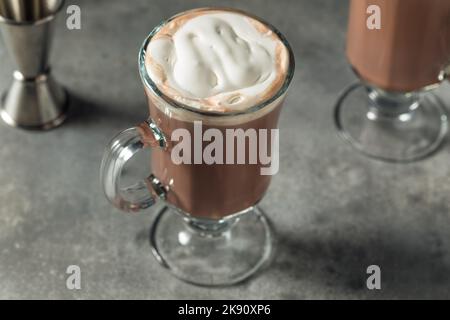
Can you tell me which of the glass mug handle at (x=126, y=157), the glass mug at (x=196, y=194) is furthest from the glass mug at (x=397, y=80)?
the glass mug handle at (x=126, y=157)

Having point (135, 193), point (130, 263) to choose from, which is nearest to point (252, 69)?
point (135, 193)

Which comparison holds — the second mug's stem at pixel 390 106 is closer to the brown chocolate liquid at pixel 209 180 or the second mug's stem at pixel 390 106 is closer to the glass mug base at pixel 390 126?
the glass mug base at pixel 390 126

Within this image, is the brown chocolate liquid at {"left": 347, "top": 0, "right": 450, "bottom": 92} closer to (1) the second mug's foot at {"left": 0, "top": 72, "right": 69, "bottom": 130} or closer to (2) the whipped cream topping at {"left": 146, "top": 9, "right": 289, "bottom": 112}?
(2) the whipped cream topping at {"left": 146, "top": 9, "right": 289, "bottom": 112}

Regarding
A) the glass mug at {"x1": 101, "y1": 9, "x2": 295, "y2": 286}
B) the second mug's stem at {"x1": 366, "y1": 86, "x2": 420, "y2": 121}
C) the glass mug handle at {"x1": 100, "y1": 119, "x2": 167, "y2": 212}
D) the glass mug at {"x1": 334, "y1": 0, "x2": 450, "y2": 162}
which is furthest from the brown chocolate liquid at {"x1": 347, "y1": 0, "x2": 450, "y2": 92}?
the glass mug handle at {"x1": 100, "y1": 119, "x2": 167, "y2": 212}

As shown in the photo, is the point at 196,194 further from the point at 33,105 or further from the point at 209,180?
the point at 33,105

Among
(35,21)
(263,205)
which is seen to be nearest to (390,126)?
(263,205)

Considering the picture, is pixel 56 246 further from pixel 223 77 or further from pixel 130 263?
pixel 223 77
